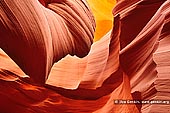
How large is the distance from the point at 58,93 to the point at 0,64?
33 centimetres

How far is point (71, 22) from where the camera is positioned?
6.39 feet

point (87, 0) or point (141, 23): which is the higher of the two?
point (87, 0)

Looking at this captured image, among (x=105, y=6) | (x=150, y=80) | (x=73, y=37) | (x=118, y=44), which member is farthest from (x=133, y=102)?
(x=105, y=6)

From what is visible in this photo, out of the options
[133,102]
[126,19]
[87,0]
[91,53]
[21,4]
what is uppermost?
[21,4]

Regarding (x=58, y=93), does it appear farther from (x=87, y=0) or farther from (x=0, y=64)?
(x=87, y=0)

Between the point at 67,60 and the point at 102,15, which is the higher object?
the point at 102,15

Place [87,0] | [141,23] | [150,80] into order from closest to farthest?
1. [150,80]
2. [141,23]
3. [87,0]

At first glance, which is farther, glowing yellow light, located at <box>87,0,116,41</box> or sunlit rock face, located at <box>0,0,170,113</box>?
glowing yellow light, located at <box>87,0,116,41</box>

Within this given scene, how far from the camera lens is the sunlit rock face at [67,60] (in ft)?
5.37

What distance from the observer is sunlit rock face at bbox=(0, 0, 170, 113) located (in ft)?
5.37

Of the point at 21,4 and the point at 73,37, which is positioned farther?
the point at 73,37

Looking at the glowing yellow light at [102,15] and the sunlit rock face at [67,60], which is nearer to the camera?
the sunlit rock face at [67,60]

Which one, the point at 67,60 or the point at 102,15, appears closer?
the point at 67,60

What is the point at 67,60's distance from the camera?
1.88 meters
